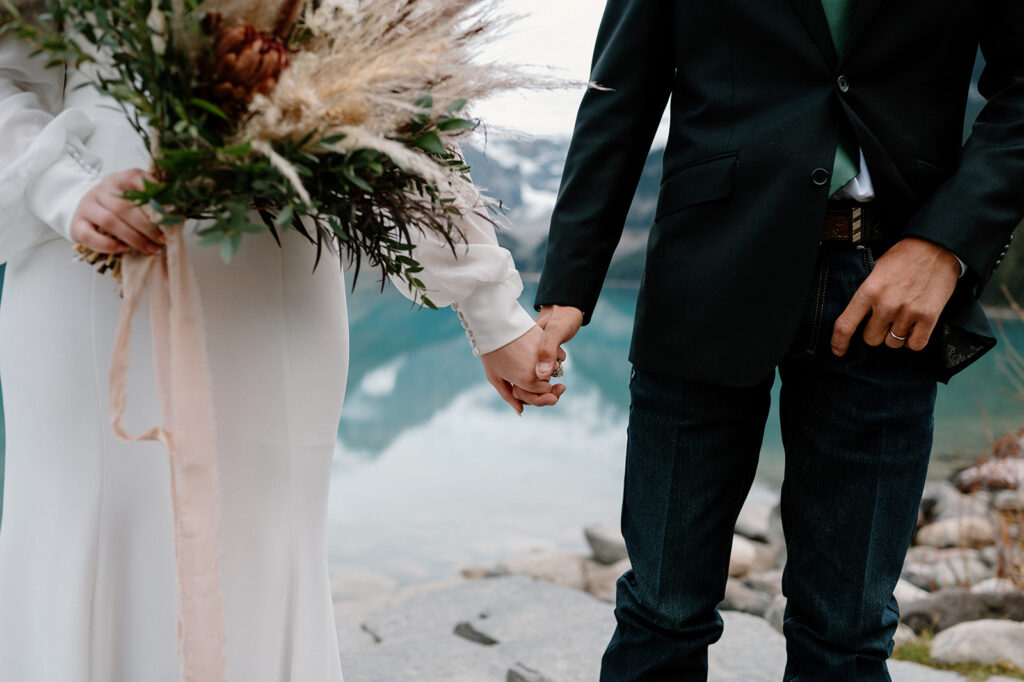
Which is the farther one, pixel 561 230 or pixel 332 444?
pixel 561 230

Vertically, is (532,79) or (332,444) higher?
(532,79)

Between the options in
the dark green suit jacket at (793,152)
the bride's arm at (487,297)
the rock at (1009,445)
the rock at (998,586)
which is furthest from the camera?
the rock at (1009,445)

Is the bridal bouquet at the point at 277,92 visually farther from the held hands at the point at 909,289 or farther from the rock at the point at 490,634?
A: the rock at the point at 490,634

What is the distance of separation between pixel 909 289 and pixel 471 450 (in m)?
6.94

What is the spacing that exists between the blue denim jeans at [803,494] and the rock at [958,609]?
70.9 inches

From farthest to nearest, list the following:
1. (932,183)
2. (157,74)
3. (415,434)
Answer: (415,434) → (932,183) → (157,74)

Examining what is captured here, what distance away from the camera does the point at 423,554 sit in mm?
5176

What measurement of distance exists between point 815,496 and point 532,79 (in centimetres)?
77

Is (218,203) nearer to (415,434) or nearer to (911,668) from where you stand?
(911,668)

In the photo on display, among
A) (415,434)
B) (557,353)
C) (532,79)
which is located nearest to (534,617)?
(557,353)

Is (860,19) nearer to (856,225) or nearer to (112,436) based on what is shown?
(856,225)

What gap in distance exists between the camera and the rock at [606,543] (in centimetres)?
423

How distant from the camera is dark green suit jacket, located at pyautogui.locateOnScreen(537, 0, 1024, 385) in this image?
1.22 m

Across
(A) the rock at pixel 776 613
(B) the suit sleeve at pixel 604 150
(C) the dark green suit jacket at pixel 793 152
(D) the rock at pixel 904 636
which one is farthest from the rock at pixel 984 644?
(B) the suit sleeve at pixel 604 150
